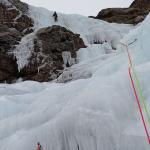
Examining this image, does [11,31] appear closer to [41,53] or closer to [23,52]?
[23,52]

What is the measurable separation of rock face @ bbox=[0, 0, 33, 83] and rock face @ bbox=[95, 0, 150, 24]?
8.20 metres

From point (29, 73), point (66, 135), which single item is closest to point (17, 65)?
point (29, 73)

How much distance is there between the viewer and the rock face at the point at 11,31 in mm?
19938

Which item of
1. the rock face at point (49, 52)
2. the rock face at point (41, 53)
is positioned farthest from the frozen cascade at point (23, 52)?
the rock face at point (49, 52)

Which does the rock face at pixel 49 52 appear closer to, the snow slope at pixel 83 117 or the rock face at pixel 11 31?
the rock face at pixel 11 31

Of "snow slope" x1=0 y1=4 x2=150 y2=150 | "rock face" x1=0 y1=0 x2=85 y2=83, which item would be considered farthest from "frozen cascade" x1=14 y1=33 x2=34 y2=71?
"snow slope" x1=0 y1=4 x2=150 y2=150

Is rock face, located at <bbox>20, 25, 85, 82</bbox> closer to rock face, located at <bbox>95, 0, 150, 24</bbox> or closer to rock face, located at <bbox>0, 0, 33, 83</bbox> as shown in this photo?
rock face, located at <bbox>0, 0, 33, 83</bbox>

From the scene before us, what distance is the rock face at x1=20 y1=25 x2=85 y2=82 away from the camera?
63.1 feet

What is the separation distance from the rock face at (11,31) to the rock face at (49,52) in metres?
0.75

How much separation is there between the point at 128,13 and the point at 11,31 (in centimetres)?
1336

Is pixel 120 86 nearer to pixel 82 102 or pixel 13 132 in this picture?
pixel 82 102

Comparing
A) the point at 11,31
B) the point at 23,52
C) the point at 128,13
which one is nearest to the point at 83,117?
the point at 23,52

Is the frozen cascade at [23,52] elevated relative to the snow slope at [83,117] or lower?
elevated

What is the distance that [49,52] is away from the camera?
66.8 feet
